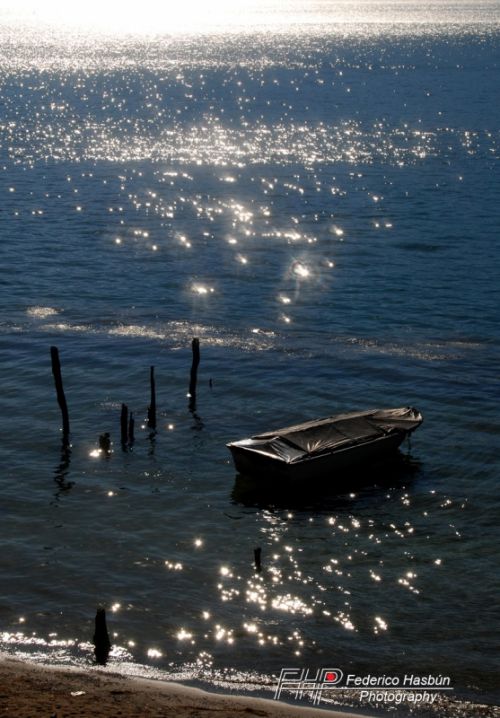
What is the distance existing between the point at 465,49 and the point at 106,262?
14972 cm

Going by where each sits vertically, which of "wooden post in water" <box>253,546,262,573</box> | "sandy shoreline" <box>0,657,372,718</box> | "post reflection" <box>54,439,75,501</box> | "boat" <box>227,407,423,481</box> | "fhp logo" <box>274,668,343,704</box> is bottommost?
"fhp logo" <box>274,668,343,704</box>

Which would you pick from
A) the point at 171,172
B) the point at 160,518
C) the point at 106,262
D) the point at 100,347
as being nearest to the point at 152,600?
the point at 160,518

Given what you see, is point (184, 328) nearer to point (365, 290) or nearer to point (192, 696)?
point (365, 290)

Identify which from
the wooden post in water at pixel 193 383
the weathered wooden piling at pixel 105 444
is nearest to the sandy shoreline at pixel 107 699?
the weathered wooden piling at pixel 105 444

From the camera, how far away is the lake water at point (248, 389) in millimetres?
29125

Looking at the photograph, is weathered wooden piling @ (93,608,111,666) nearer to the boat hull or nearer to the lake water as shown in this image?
the lake water

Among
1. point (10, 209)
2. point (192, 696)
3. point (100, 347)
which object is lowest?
point (192, 696)

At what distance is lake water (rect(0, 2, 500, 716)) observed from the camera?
29.1 metres

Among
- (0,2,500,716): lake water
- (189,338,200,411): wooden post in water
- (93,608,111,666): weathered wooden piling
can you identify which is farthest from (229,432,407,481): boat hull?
(93,608,111,666): weathered wooden piling

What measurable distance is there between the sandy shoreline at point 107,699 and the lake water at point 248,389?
0.97 meters

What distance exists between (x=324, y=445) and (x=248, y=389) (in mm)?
9208

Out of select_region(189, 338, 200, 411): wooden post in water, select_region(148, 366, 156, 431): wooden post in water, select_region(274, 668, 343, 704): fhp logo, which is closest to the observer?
select_region(274, 668, 343, 704): fhp logo

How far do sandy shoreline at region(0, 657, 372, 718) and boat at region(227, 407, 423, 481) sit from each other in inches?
458

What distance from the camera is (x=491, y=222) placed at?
74938 mm
